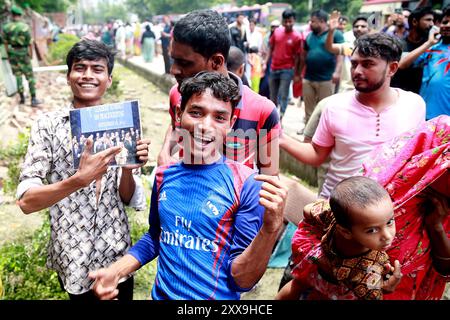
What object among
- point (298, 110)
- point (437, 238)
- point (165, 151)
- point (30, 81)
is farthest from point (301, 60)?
point (30, 81)

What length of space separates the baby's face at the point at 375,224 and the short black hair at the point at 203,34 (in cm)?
100

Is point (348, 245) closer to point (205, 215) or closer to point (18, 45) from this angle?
point (205, 215)

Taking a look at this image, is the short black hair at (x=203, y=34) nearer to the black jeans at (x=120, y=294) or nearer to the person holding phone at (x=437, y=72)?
the black jeans at (x=120, y=294)

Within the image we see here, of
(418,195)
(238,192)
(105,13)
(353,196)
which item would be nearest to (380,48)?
(418,195)

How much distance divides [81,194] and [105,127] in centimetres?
40

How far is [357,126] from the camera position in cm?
218

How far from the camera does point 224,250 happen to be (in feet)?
4.66

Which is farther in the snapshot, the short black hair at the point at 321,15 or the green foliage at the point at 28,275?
the short black hair at the point at 321,15

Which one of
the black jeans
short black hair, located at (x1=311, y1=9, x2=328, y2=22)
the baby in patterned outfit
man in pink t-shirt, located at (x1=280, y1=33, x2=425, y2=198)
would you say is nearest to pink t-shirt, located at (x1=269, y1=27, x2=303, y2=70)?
short black hair, located at (x1=311, y1=9, x2=328, y2=22)

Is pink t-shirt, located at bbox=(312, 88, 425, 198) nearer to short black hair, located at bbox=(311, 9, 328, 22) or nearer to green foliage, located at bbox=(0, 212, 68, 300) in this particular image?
green foliage, located at bbox=(0, 212, 68, 300)

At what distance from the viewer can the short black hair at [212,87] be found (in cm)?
149

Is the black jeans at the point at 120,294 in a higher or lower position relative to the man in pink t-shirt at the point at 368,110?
lower

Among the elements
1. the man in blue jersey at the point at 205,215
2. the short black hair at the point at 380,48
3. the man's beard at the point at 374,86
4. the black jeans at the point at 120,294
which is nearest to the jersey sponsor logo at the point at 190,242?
the man in blue jersey at the point at 205,215

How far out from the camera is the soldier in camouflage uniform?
7.93 m
